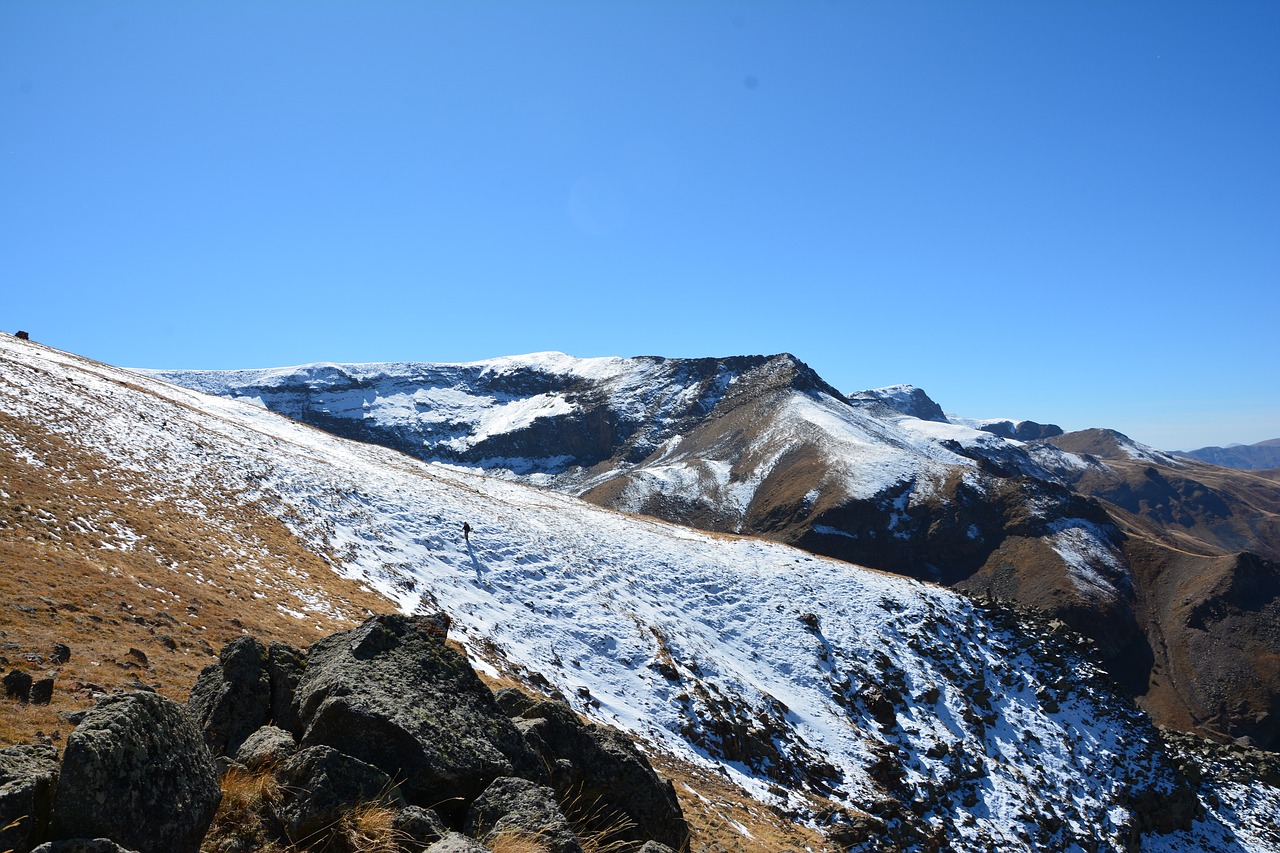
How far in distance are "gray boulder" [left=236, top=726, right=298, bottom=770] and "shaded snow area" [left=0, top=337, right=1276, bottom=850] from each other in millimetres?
16833

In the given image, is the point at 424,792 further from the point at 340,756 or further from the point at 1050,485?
the point at 1050,485

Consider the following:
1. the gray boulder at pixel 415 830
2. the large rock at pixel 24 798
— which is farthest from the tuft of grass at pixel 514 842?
the large rock at pixel 24 798

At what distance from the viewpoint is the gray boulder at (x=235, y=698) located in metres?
8.45

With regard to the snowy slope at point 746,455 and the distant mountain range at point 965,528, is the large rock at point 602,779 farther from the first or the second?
the snowy slope at point 746,455

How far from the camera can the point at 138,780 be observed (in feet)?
18.4

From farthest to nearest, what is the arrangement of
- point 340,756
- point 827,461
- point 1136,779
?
point 827,461 < point 1136,779 < point 340,756

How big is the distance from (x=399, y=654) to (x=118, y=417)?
33.6m

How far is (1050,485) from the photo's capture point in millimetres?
105812

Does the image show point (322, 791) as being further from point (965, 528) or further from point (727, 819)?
point (965, 528)

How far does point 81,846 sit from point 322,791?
1.95 m

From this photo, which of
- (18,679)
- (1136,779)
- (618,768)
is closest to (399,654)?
(618,768)

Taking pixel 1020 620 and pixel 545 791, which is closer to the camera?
pixel 545 791

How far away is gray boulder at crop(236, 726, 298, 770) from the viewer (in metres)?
7.30

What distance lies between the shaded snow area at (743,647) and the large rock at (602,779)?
14.5 m
